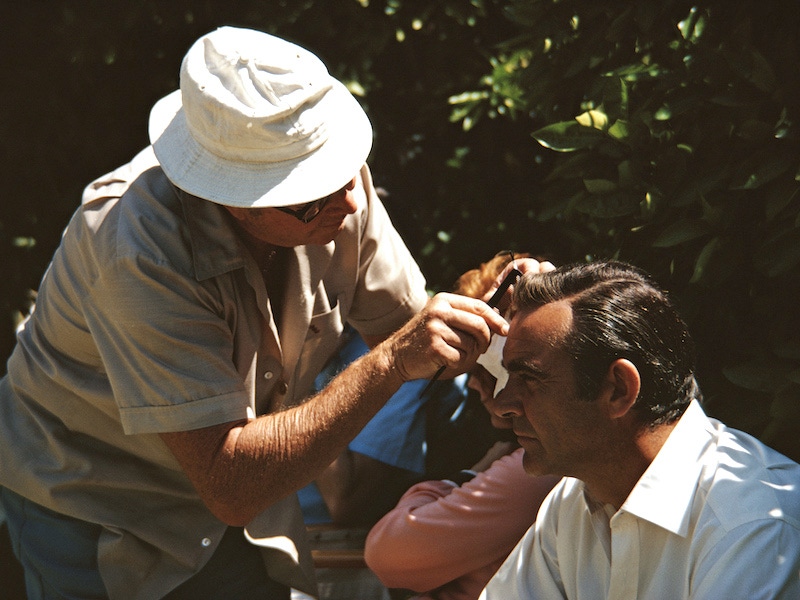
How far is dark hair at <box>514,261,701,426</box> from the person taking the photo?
7.07 ft

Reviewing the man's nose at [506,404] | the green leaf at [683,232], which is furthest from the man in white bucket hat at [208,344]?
the green leaf at [683,232]

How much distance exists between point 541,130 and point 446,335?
2.60 feet

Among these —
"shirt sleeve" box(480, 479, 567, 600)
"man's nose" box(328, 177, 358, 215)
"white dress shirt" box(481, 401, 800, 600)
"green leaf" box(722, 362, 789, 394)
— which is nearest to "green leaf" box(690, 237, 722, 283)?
"green leaf" box(722, 362, 789, 394)

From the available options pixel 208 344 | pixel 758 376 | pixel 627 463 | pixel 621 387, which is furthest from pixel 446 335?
pixel 758 376

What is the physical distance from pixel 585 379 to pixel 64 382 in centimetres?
147

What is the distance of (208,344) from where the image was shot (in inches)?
94.3

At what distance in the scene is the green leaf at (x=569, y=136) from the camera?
262 cm

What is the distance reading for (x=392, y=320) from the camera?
3.06 metres

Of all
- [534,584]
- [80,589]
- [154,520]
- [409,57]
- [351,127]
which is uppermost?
[351,127]

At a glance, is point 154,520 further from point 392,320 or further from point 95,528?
point 392,320

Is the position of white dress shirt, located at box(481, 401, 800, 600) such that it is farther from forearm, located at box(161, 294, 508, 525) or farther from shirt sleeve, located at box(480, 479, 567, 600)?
forearm, located at box(161, 294, 508, 525)

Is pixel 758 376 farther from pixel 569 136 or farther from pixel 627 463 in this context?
pixel 569 136

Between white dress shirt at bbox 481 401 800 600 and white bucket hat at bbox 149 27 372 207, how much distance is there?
3.41 ft

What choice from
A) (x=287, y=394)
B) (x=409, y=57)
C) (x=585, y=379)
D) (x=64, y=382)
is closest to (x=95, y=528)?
(x=64, y=382)
